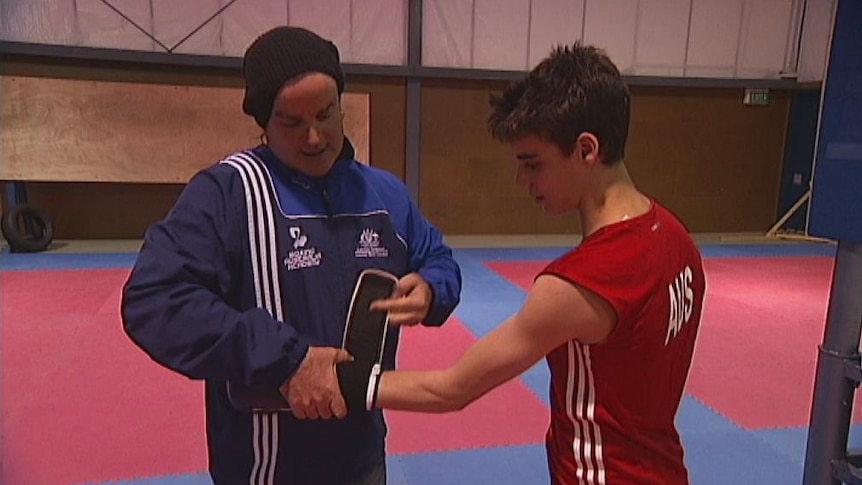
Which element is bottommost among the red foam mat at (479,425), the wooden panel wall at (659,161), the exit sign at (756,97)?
the red foam mat at (479,425)

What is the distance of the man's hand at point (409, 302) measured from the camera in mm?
1543

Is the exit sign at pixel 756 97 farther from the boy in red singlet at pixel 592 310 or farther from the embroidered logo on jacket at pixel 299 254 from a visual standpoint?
the embroidered logo on jacket at pixel 299 254

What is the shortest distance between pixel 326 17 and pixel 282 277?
7905 millimetres

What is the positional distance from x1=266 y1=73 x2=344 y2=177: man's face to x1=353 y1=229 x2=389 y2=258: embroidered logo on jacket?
174 mm

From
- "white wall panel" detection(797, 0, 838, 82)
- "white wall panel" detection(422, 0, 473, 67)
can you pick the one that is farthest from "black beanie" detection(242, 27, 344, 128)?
"white wall panel" detection(797, 0, 838, 82)

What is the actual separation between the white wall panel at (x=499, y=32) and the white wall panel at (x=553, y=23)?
13 cm

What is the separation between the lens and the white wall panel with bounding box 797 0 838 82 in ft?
33.5

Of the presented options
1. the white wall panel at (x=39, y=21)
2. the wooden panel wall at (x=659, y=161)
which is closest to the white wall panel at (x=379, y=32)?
the wooden panel wall at (x=659, y=161)

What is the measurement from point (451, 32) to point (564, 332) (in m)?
8.51

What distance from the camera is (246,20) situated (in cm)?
855

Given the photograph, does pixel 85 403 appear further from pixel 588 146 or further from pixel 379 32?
pixel 379 32

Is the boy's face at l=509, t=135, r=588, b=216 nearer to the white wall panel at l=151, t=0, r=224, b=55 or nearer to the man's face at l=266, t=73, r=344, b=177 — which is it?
the man's face at l=266, t=73, r=344, b=177

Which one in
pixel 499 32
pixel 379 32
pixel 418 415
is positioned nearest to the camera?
pixel 418 415

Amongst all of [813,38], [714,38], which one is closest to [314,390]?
[714,38]
